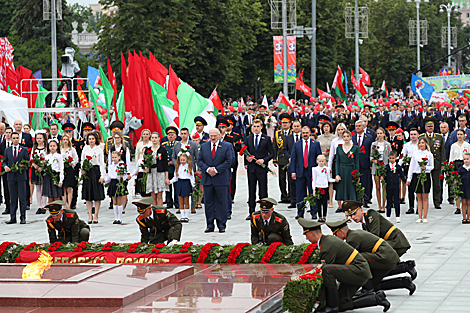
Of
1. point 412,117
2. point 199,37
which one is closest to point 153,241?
point 412,117

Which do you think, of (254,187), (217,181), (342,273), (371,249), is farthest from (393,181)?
(342,273)

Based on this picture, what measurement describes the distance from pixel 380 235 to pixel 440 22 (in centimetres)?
8694

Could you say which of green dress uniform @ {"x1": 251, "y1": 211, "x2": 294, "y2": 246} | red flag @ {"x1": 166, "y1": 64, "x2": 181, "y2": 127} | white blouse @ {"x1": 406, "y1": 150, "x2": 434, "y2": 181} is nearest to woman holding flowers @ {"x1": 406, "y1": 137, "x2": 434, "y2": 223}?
white blouse @ {"x1": 406, "y1": 150, "x2": 434, "y2": 181}

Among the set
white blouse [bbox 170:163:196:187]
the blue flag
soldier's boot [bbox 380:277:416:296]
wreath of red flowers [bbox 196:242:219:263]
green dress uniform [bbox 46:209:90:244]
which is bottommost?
soldier's boot [bbox 380:277:416:296]

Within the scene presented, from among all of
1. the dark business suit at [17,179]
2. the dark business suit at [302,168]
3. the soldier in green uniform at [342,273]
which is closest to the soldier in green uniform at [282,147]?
the dark business suit at [302,168]

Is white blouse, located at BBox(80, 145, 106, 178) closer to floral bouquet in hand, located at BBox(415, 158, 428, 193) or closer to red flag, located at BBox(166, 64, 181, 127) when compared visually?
floral bouquet in hand, located at BBox(415, 158, 428, 193)

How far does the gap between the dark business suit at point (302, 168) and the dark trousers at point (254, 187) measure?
2.06ft

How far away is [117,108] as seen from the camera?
2516 cm

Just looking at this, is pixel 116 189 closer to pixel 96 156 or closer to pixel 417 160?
pixel 96 156

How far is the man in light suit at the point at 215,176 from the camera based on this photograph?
46.2 feet

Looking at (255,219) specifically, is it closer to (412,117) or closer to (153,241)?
(153,241)

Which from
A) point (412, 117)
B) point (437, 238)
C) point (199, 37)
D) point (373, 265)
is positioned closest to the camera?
point (373, 265)

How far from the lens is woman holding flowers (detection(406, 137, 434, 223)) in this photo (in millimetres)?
14648

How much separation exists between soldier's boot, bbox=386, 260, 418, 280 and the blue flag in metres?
27.1
